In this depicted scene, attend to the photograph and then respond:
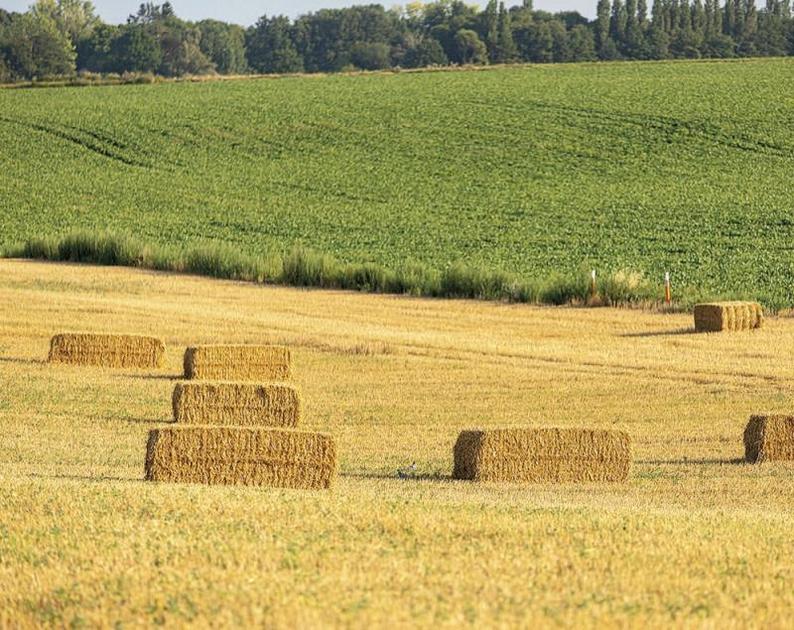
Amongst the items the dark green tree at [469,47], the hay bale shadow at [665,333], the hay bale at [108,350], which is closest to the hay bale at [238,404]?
the hay bale at [108,350]

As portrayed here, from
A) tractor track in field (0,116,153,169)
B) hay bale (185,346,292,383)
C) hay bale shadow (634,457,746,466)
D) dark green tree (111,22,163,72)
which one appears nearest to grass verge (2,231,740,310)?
hay bale (185,346,292,383)

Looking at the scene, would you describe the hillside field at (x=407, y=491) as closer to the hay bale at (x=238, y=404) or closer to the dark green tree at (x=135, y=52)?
the hay bale at (x=238, y=404)

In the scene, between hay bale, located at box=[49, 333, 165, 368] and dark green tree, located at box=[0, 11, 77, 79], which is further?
dark green tree, located at box=[0, 11, 77, 79]

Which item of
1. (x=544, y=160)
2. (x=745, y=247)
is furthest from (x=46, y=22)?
(x=745, y=247)

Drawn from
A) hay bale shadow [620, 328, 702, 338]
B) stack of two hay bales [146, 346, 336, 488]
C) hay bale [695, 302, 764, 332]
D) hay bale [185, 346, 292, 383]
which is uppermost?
Result: stack of two hay bales [146, 346, 336, 488]

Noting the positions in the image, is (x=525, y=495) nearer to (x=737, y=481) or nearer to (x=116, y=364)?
(x=737, y=481)

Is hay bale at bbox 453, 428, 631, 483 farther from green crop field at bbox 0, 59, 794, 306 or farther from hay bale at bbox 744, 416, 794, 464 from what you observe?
green crop field at bbox 0, 59, 794, 306

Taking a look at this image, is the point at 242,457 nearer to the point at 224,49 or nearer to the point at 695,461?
the point at 695,461

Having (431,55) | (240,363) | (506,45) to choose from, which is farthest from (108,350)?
(431,55)

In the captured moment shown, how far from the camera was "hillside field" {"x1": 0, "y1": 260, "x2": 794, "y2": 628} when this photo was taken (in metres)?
7.66

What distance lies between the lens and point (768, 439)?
17.5m

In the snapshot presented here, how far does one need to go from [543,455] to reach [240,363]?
28.9ft

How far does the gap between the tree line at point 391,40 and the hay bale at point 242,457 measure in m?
99.9

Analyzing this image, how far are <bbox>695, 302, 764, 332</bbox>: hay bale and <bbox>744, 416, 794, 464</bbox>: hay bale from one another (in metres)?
12.3
